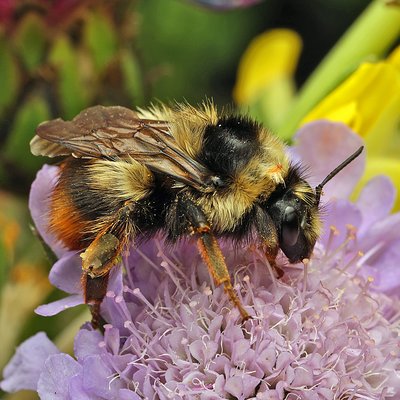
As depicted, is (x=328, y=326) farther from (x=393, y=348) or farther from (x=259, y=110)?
(x=259, y=110)

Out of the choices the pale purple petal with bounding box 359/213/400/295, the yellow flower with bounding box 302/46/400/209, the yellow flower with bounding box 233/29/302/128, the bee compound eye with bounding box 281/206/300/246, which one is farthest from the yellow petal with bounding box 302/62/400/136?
the yellow flower with bounding box 233/29/302/128

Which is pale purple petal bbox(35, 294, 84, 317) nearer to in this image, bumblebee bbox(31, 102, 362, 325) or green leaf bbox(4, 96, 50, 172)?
bumblebee bbox(31, 102, 362, 325)

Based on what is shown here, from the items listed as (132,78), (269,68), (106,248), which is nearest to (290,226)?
(106,248)

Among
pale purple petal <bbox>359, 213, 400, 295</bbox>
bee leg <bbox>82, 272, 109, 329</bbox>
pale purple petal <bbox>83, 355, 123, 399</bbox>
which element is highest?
pale purple petal <bbox>359, 213, 400, 295</bbox>

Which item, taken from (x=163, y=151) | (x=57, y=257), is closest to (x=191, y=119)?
(x=163, y=151)

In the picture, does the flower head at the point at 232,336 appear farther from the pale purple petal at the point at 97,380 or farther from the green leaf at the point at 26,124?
the green leaf at the point at 26,124

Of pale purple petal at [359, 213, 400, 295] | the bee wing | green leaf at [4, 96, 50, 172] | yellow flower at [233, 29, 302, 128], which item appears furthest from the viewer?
yellow flower at [233, 29, 302, 128]
